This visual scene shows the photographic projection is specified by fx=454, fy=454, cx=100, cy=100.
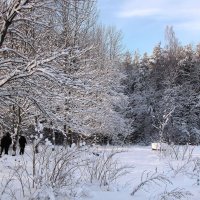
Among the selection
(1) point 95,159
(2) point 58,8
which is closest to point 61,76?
(1) point 95,159

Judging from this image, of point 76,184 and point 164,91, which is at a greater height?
point 164,91

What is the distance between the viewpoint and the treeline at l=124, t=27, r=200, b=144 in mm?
43344

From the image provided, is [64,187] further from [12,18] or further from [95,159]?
[12,18]

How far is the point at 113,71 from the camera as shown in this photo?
1393 inches

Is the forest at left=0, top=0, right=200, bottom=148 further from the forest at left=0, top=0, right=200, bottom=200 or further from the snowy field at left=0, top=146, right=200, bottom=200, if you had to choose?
the snowy field at left=0, top=146, right=200, bottom=200

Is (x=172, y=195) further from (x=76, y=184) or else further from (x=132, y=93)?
(x=132, y=93)

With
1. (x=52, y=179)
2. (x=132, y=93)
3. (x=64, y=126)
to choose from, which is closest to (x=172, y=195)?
(x=52, y=179)

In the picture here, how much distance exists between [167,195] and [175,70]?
38.4 metres

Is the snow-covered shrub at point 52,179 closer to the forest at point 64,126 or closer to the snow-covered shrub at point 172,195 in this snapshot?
the forest at point 64,126

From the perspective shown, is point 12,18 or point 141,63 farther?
point 141,63

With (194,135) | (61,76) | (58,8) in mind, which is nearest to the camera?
(61,76)

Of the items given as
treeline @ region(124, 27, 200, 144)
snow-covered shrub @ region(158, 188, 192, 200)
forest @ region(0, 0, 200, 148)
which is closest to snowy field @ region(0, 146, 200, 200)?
snow-covered shrub @ region(158, 188, 192, 200)

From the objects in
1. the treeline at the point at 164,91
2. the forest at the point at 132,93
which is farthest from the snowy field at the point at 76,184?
the treeline at the point at 164,91

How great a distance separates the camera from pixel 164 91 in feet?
145
